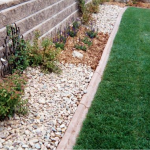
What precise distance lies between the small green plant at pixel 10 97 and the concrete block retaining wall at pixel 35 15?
2.97 ft

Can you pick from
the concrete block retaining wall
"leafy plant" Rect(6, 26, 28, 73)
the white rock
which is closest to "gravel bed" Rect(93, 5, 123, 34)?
the concrete block retaining wall

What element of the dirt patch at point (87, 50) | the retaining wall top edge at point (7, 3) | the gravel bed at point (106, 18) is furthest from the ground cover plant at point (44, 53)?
the gravel bed at point (106, 18)

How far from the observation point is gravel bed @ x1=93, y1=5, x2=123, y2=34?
276 inches

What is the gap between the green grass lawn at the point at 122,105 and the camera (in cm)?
295

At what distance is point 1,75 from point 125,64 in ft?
8.81

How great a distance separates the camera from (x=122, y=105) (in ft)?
11.8

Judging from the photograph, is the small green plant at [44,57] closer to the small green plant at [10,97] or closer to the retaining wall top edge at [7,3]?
the retaining wall top edge at [7,3]

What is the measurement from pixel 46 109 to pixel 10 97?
78 centimetres

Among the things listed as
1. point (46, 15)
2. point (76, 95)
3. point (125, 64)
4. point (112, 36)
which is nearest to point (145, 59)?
point (125, 64)

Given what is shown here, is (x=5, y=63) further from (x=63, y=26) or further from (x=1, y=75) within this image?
(x=63, y=26)

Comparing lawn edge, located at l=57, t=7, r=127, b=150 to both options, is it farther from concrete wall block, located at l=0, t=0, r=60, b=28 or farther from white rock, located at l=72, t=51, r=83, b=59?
concrete wall block, located at l=0, t=0, r=60, b=28

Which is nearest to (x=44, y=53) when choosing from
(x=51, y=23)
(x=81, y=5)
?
(x=51, y=23)

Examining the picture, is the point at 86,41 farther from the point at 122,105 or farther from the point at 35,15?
the point at 122,105

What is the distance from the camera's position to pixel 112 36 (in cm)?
639
